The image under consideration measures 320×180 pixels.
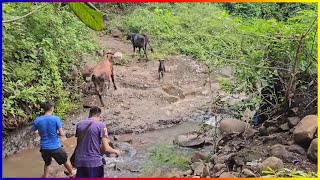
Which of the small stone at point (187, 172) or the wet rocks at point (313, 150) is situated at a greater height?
the wet rocks at point (313, 150)

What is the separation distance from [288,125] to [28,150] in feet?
13.6

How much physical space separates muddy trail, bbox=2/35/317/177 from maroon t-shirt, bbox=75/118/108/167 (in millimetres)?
1542

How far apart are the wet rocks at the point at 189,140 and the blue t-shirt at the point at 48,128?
10.1 feet

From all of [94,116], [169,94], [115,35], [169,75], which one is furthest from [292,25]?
[115,35]

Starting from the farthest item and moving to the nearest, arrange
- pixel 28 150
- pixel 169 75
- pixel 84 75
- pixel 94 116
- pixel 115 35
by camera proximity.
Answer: pixel 115 35 < pixel 169 75 < pixel 84 75 < pixel 28 150 < pixel 94 116

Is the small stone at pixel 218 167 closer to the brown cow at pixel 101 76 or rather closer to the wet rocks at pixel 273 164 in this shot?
the wet rocks at pixel 273 164

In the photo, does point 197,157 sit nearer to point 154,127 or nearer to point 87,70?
point 154,127

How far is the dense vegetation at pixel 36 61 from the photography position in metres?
6.62

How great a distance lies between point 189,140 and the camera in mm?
7559

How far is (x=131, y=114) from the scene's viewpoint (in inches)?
342

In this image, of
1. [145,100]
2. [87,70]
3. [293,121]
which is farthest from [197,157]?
[87,70]

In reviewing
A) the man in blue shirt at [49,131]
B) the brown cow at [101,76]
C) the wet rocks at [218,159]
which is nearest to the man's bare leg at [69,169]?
the man in blue shirt at [49,131]

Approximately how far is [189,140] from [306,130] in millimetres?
2611

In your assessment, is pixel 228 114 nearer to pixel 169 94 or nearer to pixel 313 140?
pixel 169 94
